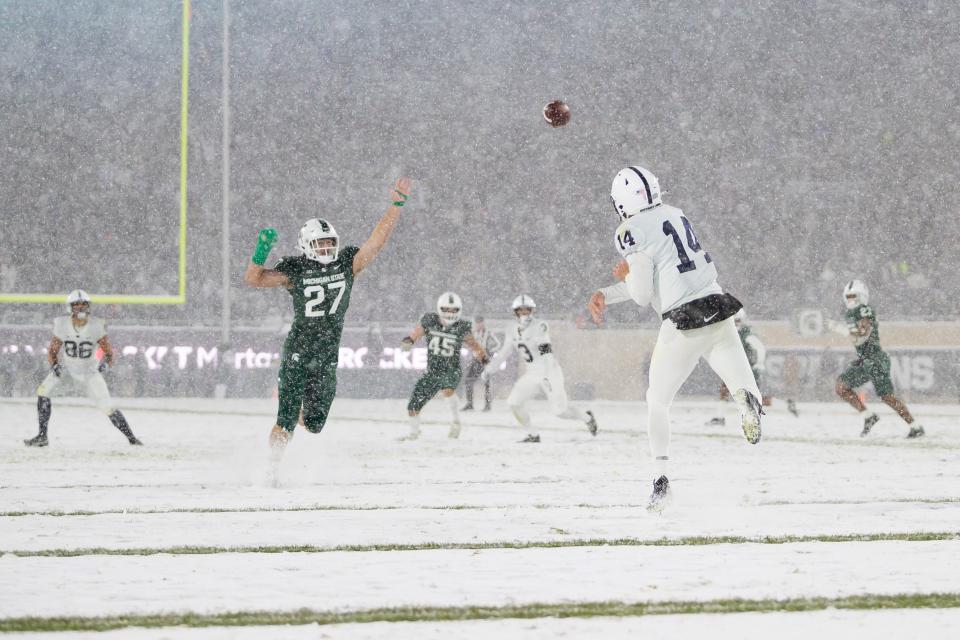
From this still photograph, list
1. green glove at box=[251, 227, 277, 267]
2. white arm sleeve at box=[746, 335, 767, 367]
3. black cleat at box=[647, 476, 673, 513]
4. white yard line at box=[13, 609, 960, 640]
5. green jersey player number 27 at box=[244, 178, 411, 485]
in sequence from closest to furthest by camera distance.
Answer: white yard line at box=[13, 609, 960, 640]
black cleat at box=[647, 476, 673, 513]
green glove at box=[251, 227, 277, 267]
green jersey player number 27 at box=[244, 178, 411, 485]
white arm sleeve at box=[746, 335, 767, 367]

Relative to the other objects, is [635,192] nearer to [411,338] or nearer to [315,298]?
[315,298]

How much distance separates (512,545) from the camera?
484cm

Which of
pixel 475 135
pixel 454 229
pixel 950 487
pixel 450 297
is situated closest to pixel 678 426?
pixel 450 297

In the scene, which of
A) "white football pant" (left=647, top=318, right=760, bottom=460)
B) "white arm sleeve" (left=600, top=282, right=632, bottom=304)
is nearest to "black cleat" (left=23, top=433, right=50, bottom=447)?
"white arm sleeve" (left=600, top=282, right=632, bottom=304)

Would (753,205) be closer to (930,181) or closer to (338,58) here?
(930,181)

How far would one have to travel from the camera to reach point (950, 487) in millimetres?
7301

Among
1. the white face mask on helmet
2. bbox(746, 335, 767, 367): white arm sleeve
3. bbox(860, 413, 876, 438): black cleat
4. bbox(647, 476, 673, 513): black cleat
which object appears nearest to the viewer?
bbox(647, 476, 673, 513): black cleat

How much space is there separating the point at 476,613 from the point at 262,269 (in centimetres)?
450

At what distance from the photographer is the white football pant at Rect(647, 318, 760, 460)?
6215 mm

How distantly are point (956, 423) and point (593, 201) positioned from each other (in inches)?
735

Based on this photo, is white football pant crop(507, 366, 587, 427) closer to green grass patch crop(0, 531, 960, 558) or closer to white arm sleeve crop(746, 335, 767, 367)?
white arm sleeve crop(746, 335, 767, 367)

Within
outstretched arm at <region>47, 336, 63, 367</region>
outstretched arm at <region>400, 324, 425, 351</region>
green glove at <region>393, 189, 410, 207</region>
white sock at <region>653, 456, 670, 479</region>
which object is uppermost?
green glove at <region>393, 189, 410, 207</region>

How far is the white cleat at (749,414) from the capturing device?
5.99 m

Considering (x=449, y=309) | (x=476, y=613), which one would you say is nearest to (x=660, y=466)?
(x=476, y=613)
